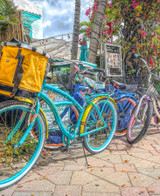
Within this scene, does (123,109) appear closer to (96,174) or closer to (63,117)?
(63,117)

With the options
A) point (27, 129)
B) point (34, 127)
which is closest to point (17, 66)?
point (27, 129)

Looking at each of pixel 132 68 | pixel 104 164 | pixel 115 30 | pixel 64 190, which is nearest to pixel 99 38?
pixel 115 30

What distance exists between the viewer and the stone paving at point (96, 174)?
6.87ft

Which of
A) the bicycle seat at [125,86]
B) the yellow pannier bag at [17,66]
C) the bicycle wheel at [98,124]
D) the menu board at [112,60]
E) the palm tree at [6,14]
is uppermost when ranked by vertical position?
the palm tree at [6,14]

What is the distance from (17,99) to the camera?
200 cm

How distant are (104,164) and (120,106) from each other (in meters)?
1.27

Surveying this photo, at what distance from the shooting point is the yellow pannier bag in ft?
5.98

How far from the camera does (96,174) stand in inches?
97.9

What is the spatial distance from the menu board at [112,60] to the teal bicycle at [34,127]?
153cm

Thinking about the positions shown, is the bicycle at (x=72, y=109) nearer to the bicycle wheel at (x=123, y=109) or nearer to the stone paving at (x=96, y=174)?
the bicycle wheel at (x=123, y=109)

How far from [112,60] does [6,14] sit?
2.49m

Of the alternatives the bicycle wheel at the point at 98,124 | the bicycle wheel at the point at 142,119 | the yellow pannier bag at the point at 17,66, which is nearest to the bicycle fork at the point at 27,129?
the yellow pannier bag at the point at 17,66

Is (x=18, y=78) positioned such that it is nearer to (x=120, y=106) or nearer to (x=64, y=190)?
(x=64, y=190)

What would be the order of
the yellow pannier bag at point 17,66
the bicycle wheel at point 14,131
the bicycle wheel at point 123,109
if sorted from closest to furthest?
the yellow pannier bag at point 17,66, the bicycle wheel at point 14,131, the bicycle wheel at point 123,109
